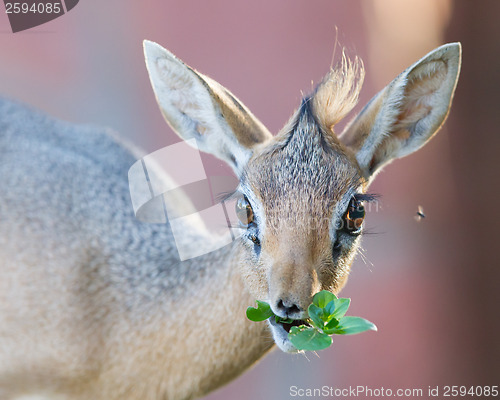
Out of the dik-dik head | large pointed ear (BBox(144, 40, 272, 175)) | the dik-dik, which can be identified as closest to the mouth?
the dik-dik head

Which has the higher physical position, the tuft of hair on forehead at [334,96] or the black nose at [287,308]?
the tuft of hair on forehead at [334,96]

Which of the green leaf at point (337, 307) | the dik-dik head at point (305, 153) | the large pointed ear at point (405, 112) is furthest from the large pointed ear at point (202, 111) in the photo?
the green leaf at point (337, 307)

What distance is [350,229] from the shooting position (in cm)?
211

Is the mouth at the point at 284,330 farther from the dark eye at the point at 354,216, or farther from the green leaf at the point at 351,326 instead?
the dark eye at the point at 354,216

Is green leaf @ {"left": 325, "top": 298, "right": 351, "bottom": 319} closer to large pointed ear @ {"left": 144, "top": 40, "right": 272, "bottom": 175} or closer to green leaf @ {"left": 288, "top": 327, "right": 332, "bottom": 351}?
green leaf @ {"left": 288, "top": 327, "right": 332, "bottom": 351}

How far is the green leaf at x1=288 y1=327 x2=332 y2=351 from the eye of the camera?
183cm

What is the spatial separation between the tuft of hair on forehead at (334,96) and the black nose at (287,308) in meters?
0.68

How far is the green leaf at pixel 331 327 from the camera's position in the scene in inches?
74.4

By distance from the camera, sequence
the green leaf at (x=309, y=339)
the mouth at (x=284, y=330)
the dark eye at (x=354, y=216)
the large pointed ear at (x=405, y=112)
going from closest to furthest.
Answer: the green leaf at (x=309, y=339), the mouth at (x=284, y=330), the dark eye at (x=354, y=216), the large pointed ear at (x=405, y=112)

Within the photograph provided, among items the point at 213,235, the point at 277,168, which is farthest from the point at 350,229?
the point at 213,235

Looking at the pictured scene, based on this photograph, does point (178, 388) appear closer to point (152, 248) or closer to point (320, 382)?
point (152, 248)

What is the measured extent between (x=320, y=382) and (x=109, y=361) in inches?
111

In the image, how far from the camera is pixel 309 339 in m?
1.85

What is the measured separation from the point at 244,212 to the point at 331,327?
1.61 feet
